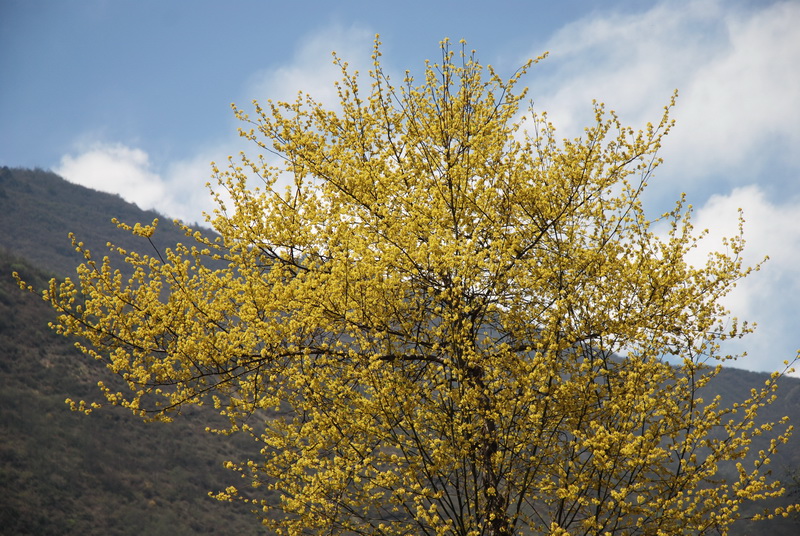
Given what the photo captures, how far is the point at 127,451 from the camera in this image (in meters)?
25.9

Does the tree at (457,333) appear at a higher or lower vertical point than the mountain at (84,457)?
higher

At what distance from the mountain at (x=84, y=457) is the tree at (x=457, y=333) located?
56.3 feet

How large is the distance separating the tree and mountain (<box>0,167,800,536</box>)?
675 inches

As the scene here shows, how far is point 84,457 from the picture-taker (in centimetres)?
2402

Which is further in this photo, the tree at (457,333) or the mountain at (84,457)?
the mountain at (84,457)

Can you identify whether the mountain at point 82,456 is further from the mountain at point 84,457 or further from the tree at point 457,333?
the tree at point 457,333

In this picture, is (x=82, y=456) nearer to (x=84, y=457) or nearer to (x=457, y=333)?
(x=84, y=457)

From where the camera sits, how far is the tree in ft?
17.7

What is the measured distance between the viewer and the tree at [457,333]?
5.38m

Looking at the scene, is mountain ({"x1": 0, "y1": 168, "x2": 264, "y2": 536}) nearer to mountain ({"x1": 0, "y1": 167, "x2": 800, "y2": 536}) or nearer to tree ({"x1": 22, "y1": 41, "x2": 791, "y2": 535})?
mountain ({"x1": 0, "y1": 167, "x2": 800, "y2": 536})

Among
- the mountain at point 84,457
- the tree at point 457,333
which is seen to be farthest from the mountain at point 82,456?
the tree at point 457,333

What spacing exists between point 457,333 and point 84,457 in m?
23.5

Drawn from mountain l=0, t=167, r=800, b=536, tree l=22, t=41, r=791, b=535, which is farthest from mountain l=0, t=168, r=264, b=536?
tree l=22, t=41, r=791, b=535

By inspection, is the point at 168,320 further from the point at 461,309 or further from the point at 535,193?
the point at 535,193
